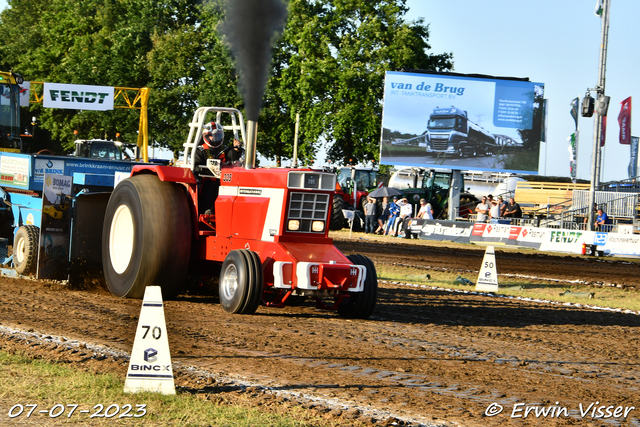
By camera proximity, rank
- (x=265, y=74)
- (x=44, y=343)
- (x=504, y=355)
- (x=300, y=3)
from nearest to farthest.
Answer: (x=44, y=343) < (x=504, y=355) < (x=265, y=74) < (x=300, y=3)

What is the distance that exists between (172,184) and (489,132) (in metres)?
25.1

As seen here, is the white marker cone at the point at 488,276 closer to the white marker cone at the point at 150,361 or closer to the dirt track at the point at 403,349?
the dirt track at the point at 403,349

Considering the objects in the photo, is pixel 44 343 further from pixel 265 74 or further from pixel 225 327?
pixel 265 74

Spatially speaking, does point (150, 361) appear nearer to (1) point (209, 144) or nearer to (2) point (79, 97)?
(1) point (209, 144)

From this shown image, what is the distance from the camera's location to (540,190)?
133 ft

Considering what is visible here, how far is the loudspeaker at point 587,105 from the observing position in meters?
25.5

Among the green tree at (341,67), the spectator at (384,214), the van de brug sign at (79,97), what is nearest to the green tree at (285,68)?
the green tree at (341,67)

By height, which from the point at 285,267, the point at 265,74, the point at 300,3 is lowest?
the point at 285,267

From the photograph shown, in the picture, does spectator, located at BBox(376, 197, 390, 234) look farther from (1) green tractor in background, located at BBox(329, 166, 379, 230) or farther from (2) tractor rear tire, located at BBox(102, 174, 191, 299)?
(2) tractor rear tire, located at BBox(102, 174, 191, 299)

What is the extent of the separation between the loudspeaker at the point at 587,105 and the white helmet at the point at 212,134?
18.6 metres

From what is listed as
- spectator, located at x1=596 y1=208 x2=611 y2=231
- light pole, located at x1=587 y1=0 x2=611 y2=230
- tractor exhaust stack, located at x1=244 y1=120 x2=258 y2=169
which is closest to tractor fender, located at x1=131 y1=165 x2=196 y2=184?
tractor exhaust stack, located at x1=244 y1=120 x2=258 y2=169

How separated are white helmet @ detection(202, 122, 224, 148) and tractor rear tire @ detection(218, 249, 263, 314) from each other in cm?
165

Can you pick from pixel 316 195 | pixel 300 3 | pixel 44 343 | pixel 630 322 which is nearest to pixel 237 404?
pixel 44 343

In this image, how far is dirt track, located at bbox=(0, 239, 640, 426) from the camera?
5.51 metres
